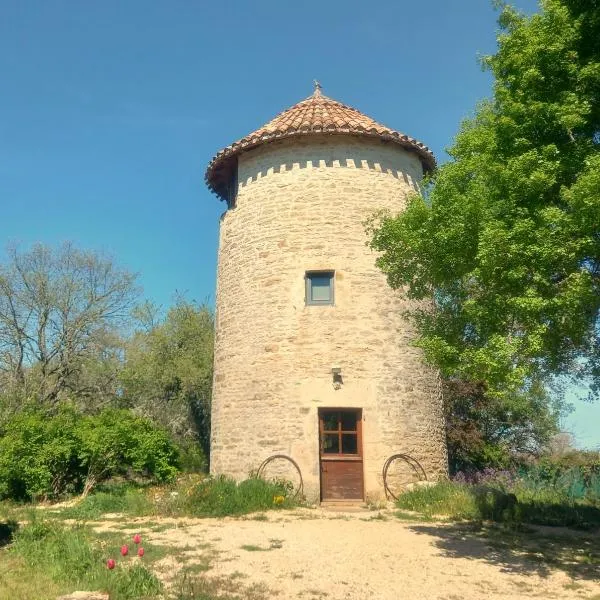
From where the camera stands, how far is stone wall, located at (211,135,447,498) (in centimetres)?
1196

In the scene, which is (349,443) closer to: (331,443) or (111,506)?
(331,443)

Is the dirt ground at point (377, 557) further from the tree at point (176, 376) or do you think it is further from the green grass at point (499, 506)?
the tree at point (176, 376)

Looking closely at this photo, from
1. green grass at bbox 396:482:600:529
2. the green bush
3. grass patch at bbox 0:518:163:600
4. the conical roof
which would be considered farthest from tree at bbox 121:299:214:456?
grass patch at bbox 0:518:163:600

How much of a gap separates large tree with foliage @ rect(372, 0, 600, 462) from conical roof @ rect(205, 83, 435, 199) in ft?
18.1

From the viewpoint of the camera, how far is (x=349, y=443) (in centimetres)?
1201

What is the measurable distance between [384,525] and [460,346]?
3750mm

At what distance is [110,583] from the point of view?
5.49 m

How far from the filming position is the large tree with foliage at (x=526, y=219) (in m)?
6.25

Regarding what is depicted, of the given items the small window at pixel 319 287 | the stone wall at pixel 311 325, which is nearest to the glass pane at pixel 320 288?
the small window at pixel 319 287

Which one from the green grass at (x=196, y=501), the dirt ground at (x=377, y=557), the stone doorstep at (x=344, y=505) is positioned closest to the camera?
the dirt ground at (x=377, y=557)

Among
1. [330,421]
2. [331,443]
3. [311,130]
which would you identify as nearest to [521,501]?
[331,443]

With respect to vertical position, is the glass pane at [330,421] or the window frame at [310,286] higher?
the window frame at [310,286]

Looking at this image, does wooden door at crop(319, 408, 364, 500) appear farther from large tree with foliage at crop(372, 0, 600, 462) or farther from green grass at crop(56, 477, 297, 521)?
large tree with foliage at crop(372, 0, 600, 462)

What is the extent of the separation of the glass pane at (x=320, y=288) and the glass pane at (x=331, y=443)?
2977mm
